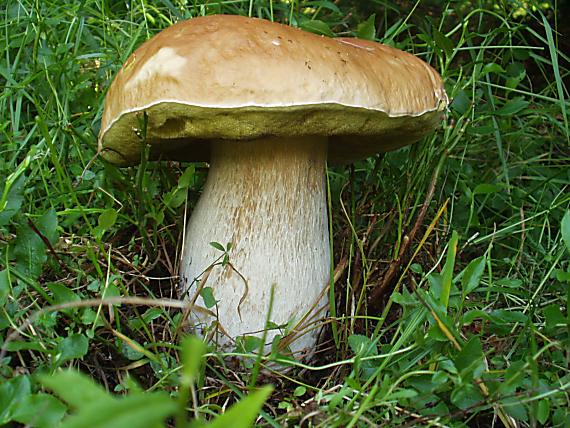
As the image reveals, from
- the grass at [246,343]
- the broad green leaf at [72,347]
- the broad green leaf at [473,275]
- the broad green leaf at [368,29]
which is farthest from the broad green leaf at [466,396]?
the broad green leaf at [368,29]

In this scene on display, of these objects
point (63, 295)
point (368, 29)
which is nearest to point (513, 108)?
point (368, 29)

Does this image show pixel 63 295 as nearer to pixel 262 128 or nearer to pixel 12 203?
pixel 12 203

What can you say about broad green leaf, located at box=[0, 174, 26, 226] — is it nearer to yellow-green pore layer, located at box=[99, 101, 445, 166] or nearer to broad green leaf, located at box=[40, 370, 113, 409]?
yellow-green pore layer, located at box=[99, 101, 445, 166]

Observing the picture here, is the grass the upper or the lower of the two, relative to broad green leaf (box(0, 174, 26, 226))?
lower

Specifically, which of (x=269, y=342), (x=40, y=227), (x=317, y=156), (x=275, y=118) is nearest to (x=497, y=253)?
(x=317, y=156)

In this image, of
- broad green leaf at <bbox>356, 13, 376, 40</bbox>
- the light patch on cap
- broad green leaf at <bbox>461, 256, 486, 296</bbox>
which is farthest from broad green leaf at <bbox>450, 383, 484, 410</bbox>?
broad green leaf at <bbox>356, 13, 376, 40</bbox>

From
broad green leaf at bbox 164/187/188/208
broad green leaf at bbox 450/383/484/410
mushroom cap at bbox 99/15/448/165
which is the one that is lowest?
broad green leaf at bbox 450/383/484/410

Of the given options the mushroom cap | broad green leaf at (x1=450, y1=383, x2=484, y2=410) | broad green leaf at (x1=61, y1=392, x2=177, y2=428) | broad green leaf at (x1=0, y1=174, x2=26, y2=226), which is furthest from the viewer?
broad green leaf at (x1=0, y1=174, x2=26, y2=226)

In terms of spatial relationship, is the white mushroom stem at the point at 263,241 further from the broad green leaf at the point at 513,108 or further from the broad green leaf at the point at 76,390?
the broad green leaf at the point at 76,390
